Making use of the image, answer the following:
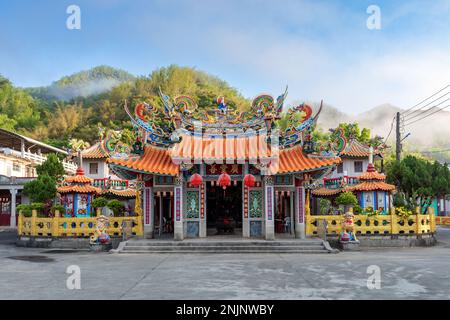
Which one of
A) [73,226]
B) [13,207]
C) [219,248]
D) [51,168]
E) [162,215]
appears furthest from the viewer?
[13,207]

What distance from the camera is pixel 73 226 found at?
58.6 feet

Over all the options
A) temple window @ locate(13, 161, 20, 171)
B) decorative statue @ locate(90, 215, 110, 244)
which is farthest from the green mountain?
decorative statue @ locate(90, 215, 110, 244)

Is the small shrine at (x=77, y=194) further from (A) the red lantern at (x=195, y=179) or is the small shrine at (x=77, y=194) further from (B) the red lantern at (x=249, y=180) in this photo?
(B) the red lantern at (x=249, y=180)

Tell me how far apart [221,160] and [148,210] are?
12.0 feet

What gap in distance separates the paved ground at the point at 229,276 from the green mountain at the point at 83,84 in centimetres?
11290

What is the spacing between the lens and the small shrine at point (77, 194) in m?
22.7

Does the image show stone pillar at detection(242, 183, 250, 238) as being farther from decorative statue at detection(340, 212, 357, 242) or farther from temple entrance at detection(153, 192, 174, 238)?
decorative statue at detection(340, 212, 357, 242)

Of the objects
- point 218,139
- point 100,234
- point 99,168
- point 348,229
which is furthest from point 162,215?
point 99,168

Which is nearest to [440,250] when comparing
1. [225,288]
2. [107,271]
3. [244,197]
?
[244,197]

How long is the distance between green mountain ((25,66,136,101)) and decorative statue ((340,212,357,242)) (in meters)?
111

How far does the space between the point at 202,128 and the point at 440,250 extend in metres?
10.1

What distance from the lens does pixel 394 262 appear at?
12.4m

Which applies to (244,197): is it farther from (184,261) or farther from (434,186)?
(434,186)

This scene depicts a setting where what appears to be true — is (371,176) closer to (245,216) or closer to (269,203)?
(269,203)
